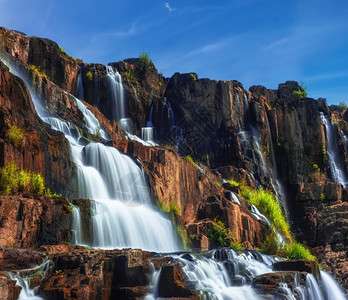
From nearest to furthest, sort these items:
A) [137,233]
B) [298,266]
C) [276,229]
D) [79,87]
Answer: [298,266]
[137,233]
[276,229]
[79,87]

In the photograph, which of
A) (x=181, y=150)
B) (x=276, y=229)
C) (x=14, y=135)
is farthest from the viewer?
(x=181, y=150)

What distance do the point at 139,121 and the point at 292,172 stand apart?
16.0 m

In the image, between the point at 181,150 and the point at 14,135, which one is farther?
the point at 181,150

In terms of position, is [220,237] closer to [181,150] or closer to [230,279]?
[230,279]

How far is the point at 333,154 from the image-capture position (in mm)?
44344

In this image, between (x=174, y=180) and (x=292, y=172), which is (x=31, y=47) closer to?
(x=174, y=180)

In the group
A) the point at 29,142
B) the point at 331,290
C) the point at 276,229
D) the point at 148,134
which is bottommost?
the point at 331,290

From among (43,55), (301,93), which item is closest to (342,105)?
(301,93)

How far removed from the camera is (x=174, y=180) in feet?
81.6

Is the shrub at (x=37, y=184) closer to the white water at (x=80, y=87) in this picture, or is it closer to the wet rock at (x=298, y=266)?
the wet rock at (x=298, y=266)

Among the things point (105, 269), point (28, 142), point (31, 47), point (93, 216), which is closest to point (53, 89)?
point (31, 47)

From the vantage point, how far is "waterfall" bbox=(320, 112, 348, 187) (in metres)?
43.2

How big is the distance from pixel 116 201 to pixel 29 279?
919cm

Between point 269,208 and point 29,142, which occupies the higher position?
point 29,142
